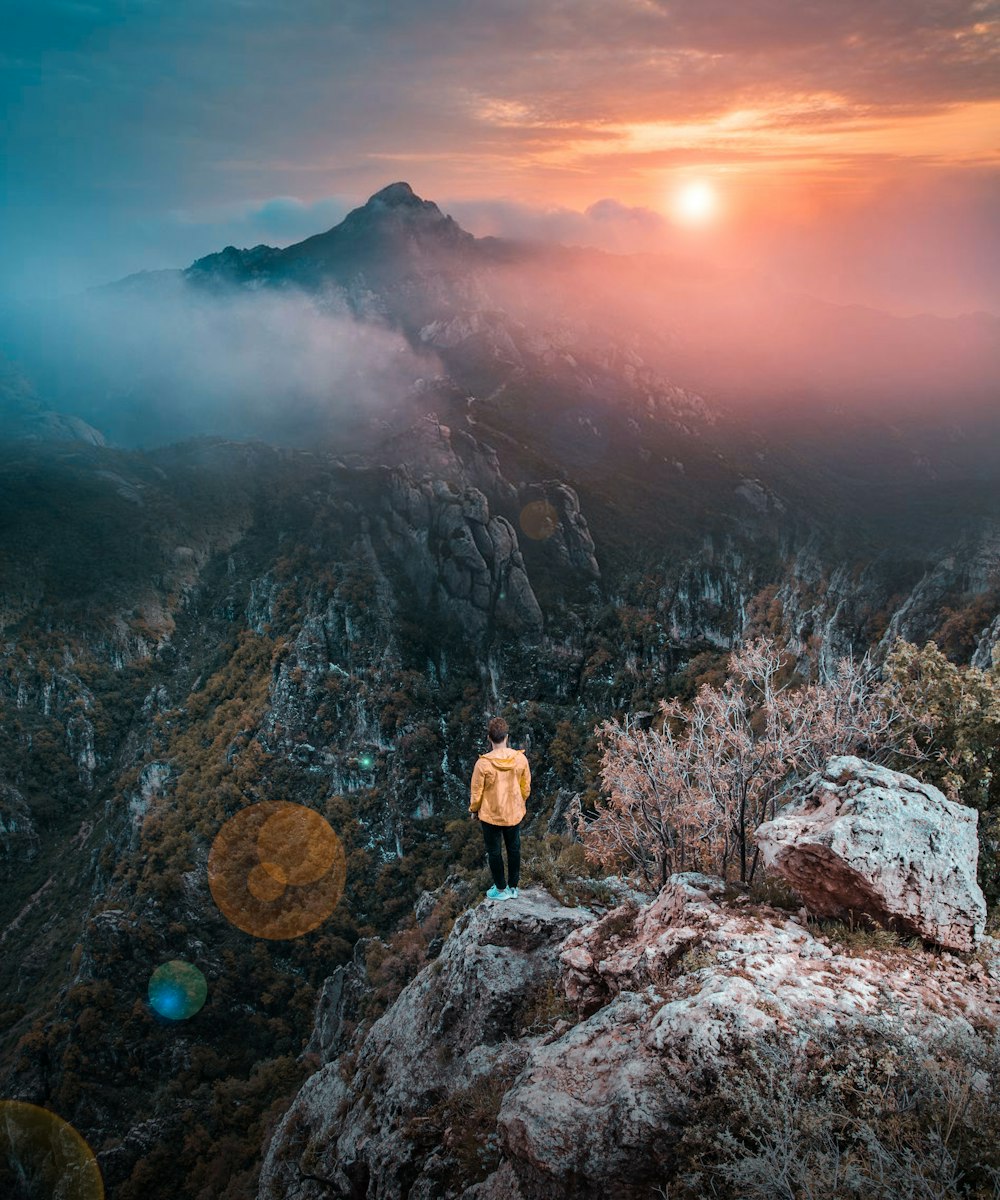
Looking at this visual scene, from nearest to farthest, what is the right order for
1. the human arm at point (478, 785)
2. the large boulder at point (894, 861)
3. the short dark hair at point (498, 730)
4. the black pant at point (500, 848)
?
the large boulder at point (894, 861), the short dark hair at point (498, 730), the human arm at point (478, 785), the black pant at point (500, 848)

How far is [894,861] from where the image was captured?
1227 cm

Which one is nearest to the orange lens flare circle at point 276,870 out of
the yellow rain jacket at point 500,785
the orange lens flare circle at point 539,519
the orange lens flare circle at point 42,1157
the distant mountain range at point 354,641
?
the distant mountain range at point 354,641

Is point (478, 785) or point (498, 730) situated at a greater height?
point (498, 730)

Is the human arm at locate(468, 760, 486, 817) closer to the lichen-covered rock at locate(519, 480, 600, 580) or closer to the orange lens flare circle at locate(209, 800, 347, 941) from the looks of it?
the orange lens flare circle at locate(209, 800, 347, 941)

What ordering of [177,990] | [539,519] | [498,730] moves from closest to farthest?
1. [498,730]
2. [177,990]
3. [539,519]

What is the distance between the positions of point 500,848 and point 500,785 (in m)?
2.53

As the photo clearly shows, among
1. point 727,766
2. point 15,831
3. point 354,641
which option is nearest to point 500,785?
point 727,766

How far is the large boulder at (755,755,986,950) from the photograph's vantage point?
40.0ft

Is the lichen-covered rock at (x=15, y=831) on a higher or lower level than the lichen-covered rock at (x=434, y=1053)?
lower

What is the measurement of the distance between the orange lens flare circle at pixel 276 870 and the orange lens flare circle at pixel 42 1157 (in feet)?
74.7

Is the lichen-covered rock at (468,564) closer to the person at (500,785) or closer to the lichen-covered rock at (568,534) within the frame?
the lichen-covered rock at (568,534)

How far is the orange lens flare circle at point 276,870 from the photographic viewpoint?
79312 mm

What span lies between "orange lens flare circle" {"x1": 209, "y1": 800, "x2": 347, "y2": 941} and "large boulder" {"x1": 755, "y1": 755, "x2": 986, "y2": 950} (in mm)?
77329

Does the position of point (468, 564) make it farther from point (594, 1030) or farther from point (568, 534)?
point (594, 1030)
